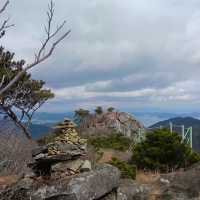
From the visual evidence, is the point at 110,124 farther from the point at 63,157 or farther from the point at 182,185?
the point at 63,157

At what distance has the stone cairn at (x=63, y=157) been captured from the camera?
12.5m

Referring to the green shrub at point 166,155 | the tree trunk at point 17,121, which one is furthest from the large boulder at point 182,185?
the tree trunk at point 17,121

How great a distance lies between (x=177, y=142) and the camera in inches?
744

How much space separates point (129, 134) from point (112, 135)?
278cm

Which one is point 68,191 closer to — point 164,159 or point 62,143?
point 62,143

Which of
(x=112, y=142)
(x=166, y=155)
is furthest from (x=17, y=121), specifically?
(x=166, y=155)

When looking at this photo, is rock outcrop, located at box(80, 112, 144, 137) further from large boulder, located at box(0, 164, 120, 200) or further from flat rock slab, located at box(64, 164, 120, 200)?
large boulder, located at box(0, 164, 120, 200)

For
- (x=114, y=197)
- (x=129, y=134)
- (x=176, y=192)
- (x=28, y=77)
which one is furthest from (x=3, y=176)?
(x=129, y=134)

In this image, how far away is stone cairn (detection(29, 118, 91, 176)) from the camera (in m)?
12.5

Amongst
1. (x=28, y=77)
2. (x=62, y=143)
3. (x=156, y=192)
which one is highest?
(x=28, y=77)

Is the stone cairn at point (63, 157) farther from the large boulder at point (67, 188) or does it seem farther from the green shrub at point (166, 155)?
the green shrub at point (166, 155)

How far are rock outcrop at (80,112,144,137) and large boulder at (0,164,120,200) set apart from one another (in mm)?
18292

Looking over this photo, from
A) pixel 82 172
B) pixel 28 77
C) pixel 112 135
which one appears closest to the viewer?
pixel 82 172

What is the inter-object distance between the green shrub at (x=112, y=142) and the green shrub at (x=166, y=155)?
609cm
